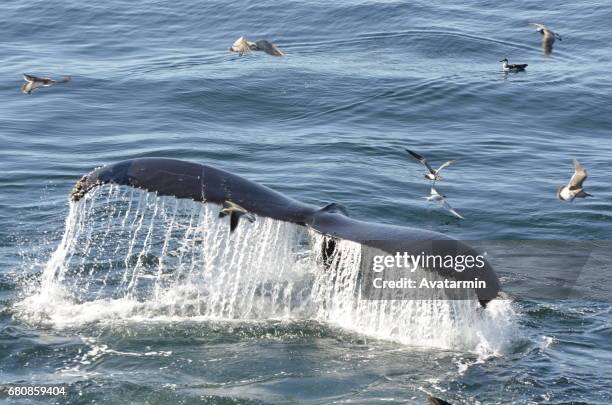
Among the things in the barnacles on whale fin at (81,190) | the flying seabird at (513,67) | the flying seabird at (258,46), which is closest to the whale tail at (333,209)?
the barnacles on whale fin at (81,190)

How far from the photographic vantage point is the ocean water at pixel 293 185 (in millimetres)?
9219

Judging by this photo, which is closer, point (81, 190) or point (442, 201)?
point (81, 190)

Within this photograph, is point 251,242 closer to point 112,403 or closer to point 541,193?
point 112,403

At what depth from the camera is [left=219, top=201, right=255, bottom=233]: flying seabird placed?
7.79 meters

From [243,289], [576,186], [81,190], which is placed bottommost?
[243,289]

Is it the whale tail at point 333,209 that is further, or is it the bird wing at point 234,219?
the whale tail at point 333,209

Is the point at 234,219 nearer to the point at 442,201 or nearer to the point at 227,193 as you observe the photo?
the point at 227,193

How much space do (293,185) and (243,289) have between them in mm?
6062

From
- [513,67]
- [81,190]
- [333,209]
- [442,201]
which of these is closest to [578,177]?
[442,201]

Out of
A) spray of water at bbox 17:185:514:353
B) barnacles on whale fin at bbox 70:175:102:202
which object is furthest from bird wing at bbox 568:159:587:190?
barnacles on whale fin at bbox 70:175:102:202

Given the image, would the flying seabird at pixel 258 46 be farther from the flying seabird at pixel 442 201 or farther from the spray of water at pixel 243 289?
the spray of water at pixel 243 289

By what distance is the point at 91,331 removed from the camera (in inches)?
398

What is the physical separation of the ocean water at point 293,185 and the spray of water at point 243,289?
3cm

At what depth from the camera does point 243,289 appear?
10.6m
